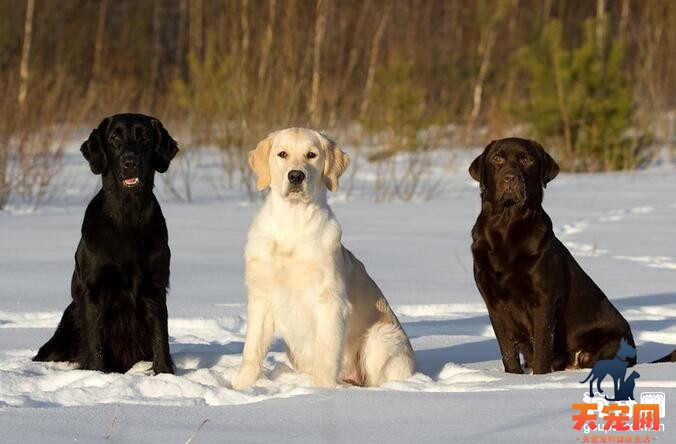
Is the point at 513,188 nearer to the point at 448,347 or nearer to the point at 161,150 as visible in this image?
the point at 448,347

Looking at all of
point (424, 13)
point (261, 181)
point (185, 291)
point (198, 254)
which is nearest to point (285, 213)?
point (261, 181)

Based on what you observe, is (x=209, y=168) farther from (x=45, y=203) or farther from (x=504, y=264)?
(x=504, y=264)

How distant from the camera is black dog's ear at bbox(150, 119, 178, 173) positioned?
4.83 m

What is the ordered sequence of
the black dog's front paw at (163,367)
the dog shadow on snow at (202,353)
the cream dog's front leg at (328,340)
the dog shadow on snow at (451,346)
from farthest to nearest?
the dog shadow on snow at (451,346)
the dog shadow on snow at (202,353)
the black dog's front paw at (163,367)
the cream dog's front leg at (328,340)

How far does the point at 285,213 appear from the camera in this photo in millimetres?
4371

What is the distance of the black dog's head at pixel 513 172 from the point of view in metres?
4.77

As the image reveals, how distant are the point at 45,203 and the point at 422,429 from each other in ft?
27.9

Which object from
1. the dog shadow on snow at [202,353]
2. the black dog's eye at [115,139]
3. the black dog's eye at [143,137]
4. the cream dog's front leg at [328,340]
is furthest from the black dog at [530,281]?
the black dog's eye at [115,139]

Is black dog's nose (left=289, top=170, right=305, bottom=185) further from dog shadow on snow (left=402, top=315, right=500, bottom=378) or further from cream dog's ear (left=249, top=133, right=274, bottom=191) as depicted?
dog shadow on snow (left=402, top=315, right=500, bottom=378)

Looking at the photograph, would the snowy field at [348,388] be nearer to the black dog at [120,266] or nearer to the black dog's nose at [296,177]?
the black dog at [120,266]

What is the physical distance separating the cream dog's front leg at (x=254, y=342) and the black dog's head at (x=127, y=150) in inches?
28.1

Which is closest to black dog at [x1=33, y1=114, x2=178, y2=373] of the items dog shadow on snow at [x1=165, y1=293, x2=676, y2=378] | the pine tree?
dog shadow on snow at [x1=165, y1=293, x2=676, y2=378]

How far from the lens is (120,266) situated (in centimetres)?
454

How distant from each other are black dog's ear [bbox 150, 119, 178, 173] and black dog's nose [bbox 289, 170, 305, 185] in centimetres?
73
